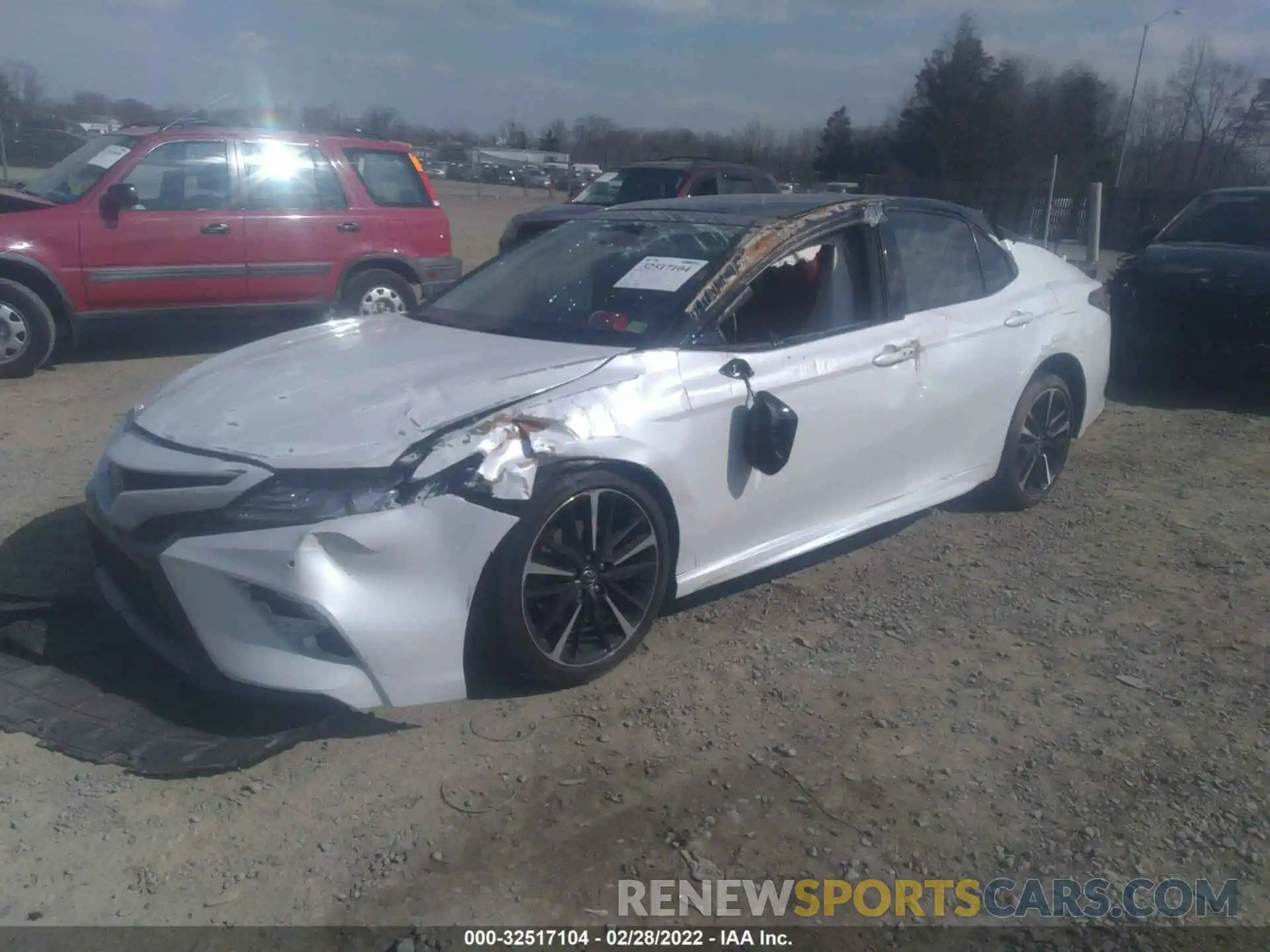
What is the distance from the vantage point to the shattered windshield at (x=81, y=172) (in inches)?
324

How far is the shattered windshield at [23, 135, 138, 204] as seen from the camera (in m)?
8.22

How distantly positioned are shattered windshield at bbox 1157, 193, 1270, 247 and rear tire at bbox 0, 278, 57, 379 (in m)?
8.99

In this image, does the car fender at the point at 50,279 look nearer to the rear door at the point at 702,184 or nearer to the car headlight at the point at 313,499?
the car headlight at the point at 313,499

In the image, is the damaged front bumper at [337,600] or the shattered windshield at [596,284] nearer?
the damaged front bumper at [337,600]

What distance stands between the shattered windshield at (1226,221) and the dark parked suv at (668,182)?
485 centimetres

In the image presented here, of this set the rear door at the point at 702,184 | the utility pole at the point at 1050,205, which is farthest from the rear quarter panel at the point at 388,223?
the utility pole at the point at 1050,205

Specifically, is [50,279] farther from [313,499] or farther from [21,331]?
[313,499]

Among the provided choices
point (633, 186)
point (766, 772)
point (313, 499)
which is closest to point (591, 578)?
point (766, 772)

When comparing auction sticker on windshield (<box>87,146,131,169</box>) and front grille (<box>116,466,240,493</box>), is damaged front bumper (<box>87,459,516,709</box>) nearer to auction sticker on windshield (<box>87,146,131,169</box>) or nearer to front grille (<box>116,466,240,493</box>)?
front grille (<box>116,466,240,493</box>)

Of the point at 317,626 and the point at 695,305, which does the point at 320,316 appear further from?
the point at 317,626

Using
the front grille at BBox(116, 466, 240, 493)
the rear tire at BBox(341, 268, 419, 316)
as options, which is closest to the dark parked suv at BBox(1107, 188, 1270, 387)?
the rear tire at BBox(341, 268, 419, 316)

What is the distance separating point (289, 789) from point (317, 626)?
1.51 ft

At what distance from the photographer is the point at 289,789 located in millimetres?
2992

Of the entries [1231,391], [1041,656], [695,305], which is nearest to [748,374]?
[695,305]
